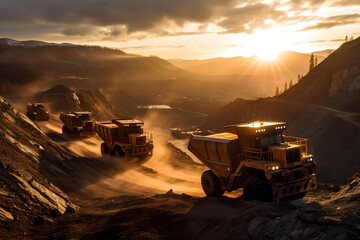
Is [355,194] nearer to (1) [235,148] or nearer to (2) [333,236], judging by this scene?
(2) [333,236]

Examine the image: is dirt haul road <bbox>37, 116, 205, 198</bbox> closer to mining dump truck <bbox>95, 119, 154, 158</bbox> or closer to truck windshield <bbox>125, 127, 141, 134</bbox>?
mining dump truck <bbox>95, 119, 154, 158</bbox>

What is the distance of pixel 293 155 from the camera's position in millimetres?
12430

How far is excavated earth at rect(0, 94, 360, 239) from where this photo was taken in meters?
7.86

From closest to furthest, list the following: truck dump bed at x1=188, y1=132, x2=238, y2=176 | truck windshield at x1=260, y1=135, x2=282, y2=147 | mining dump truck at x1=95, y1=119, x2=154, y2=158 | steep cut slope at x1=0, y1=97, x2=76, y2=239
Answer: steep cut slope at x1=0, y1=97, x2=76, y2=239 → truck windshield at x1=260, y1=135, x2=282, y2=147 → truck dump bed at x1=188, y1=132, x2=238, y2=176 → mining dump truck at x1=95, y1=119, x2=154, y2=158

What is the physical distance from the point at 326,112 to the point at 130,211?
133 feet

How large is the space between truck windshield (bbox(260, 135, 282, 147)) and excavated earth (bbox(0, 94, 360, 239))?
108 inches

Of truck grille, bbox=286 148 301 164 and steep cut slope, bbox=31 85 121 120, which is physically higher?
steep cut slope, bbox=31 85 121 120

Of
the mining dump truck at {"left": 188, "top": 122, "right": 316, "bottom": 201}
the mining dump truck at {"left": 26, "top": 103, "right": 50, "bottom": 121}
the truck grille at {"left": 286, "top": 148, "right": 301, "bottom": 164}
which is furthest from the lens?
the mining dump truck at {"left": 26, "top": 103, "right": 50, "bottom": 121}

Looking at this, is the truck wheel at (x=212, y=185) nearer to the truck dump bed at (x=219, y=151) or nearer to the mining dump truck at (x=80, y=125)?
the truck dump bed at (x=219, y=151)

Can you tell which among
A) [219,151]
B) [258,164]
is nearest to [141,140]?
[219,151]

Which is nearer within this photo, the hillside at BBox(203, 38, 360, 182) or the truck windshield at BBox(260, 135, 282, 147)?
the truck windshield at BBox(260, 135, 282, 147)

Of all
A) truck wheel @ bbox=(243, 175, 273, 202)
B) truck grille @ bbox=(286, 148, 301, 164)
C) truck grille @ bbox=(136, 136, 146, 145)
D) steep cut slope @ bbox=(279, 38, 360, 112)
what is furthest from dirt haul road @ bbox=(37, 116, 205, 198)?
steep cut slope @ bbox=(279, 38, 360, 112)

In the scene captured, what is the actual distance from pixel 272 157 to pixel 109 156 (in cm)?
1731

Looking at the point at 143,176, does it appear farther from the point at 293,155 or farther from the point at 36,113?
the point at 36,113
